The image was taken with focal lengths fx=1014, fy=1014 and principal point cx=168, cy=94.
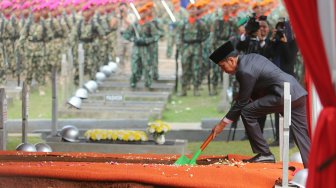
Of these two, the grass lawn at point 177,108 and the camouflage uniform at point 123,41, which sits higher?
the camouflage uniform at point 123,41

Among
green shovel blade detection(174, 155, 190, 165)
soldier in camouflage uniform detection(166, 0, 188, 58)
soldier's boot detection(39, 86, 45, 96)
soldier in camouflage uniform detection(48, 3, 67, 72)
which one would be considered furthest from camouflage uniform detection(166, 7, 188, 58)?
green shovel blade detection(174, 155, 190, 165)

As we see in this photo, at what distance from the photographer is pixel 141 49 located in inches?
824

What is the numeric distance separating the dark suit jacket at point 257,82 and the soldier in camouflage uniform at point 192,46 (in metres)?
10.9

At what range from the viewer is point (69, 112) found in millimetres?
17016

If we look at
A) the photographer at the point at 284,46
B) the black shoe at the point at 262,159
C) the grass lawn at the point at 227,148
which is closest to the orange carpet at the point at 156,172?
the black shoe at the point at 262,159

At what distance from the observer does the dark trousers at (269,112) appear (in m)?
9.16

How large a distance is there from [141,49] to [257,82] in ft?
37.9

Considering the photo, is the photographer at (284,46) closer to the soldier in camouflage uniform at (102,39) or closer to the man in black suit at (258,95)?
the man in black suit at (258,95)

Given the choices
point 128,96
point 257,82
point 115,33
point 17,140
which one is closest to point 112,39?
point 115,33

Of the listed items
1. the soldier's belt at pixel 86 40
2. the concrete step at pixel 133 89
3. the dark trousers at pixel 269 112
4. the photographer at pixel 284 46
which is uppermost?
the photographer at pixel 284 46

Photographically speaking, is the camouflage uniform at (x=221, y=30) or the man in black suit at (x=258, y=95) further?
the camouflage uniform at (x=221, y=30)

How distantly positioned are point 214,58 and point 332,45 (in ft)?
10.4

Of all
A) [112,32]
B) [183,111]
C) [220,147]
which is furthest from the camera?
[112,32]

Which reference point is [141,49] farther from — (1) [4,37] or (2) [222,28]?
(1) [4,37]
